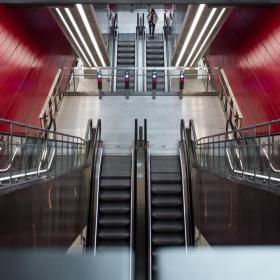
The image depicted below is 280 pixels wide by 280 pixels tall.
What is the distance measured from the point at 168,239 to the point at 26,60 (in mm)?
6631

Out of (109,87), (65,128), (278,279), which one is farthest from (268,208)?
(109,87)

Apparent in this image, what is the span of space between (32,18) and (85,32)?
5.44 feet

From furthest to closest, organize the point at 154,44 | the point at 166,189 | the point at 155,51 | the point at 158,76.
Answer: the point at 154,44 → the point at 155,51 → the point at 158,76 → the point at 166,189

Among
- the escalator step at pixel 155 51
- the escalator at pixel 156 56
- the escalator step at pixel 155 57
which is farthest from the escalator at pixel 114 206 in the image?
the escalator step at pixel 155 51

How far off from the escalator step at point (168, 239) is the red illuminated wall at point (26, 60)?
Answer: 4587 mm

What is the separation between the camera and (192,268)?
1060mm

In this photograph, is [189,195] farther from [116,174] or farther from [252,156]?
[252,156]

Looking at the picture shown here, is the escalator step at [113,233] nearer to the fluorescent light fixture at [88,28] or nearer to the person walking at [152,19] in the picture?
the fluorescent light fixture at [88,28]

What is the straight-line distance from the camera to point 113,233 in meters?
10.1

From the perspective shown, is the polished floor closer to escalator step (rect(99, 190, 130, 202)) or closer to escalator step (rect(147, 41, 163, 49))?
escalator step (rect(99, 190, 130, 202))

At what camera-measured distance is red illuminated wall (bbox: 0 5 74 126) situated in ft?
34.9

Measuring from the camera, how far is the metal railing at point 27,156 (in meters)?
5.55

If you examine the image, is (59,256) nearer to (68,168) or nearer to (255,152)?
(255,152)

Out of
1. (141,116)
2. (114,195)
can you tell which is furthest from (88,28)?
(114,195)
